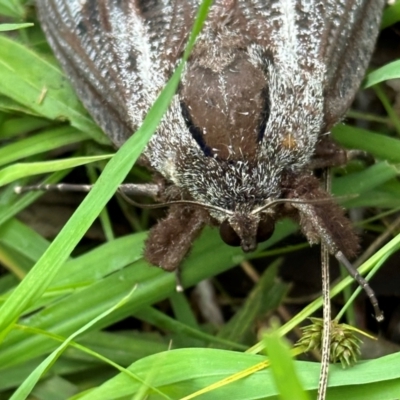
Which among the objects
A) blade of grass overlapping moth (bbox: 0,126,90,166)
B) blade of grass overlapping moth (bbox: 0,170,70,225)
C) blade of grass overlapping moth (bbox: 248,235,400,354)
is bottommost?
blade of grass overlapping moth (bbox: 248,235,400,354)

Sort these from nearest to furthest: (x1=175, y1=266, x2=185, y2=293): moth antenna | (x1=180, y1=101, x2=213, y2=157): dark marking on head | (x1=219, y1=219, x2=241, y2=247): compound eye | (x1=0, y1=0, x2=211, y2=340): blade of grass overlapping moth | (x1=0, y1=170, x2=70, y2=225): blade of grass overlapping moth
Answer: (x1=0, y1=0, x2=211, y2=340): blade of grass overlapping moth < (x1=180, y1=101, x2=213, y2=157): dark marking on head < (x1=219, y1=219, x2=241, y2=247): compound eye < (x1=175, y1=266, x2=185, y2=293): moth antenna < (x1=0, y1=170, x2=70, y2=225): blade of grass overlapping moth

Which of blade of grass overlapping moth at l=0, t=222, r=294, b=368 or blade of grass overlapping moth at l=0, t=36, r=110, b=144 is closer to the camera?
blade of grass overlapping moth at l=0, t=222, r=294, b=368

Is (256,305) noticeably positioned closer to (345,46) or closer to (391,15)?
(345,46)

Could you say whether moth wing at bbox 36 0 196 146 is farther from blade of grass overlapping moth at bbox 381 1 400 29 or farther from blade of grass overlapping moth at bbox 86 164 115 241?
blade of grass overlapping moth at bbox 381 1 400 29

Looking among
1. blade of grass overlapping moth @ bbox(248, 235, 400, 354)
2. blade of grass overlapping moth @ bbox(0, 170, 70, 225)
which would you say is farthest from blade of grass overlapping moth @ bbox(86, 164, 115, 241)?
blade of grass overlapping moth @ bbox(248, 235, 400, 354)

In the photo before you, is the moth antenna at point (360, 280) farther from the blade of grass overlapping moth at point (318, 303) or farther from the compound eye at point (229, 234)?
the compound eye at point (229, 234)

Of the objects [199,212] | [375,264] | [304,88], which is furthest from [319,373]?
[304,88]

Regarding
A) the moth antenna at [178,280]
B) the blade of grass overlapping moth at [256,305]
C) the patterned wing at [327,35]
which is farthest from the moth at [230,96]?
the blade of grass overlapping moth at [256,305]
